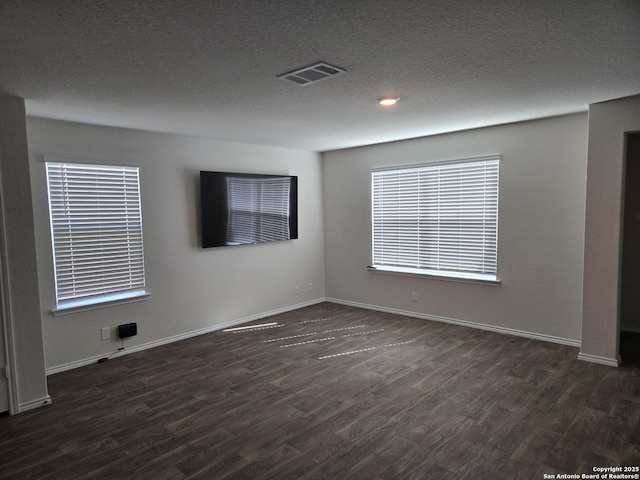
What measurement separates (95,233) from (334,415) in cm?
296

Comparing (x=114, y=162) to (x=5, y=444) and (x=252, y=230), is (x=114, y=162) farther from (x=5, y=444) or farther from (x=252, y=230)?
(x=5, y=444)

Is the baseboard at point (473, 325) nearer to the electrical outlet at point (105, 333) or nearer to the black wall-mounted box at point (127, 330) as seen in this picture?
the black wall-mounted box at point (127, 330)

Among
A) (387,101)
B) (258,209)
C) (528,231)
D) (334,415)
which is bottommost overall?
(334,415)

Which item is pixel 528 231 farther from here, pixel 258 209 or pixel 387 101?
pixel 258 209

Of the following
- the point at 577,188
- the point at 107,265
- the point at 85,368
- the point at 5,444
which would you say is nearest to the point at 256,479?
the point at 5,444

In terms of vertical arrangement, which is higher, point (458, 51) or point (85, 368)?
Answer: point (458, 51)

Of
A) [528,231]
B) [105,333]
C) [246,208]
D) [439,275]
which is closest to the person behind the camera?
[105,333]

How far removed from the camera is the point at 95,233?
402 cm

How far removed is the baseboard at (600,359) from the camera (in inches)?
142

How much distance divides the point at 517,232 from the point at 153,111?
3922mm

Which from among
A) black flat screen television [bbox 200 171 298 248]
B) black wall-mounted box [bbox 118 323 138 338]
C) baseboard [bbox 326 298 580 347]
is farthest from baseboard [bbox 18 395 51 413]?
baseboard [bbox 326 298 580 347]

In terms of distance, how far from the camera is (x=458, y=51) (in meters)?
2.27

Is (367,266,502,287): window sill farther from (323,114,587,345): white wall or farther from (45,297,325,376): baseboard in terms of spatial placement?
(45,297,325,376): baseboard

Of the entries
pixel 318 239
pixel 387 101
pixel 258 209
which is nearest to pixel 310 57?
pixel 387 101
